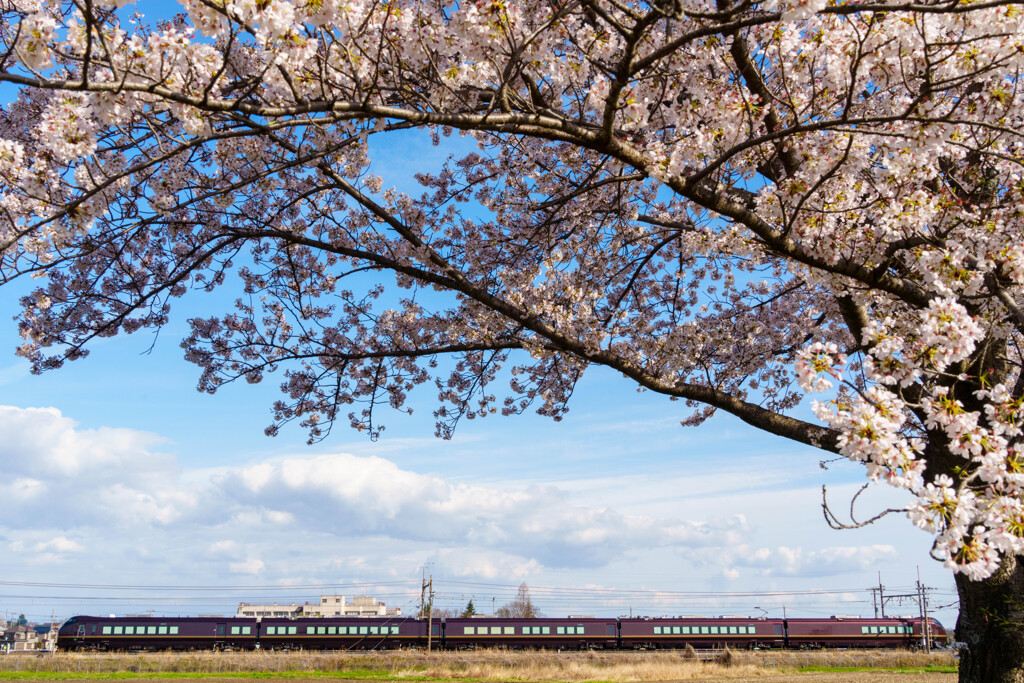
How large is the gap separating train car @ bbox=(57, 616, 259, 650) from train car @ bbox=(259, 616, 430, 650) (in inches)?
43.4

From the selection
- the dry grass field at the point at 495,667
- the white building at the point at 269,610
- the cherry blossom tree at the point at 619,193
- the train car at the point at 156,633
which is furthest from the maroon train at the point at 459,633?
the white building at the point at 269,610

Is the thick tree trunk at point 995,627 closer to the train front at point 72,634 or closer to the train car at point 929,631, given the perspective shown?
the train car at point 929,631

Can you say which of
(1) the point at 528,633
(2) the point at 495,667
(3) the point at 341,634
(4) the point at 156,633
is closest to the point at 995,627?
(2) the point at 495,667

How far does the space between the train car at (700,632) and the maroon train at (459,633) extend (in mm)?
52

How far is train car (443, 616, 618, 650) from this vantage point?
3688 centimetres

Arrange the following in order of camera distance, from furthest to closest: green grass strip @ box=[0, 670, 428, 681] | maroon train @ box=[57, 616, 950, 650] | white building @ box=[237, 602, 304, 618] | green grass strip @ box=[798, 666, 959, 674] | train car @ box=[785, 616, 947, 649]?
1. white building @ box=[237, 602, 304, 618]
2. train car @ box=[785, 616, 947, 649]
3. maroon train @ box=[57, 616, 950, 650]
4. green grass strip @ box=[798, 666, 959, 674]
5. green grass strip @ box=[0, 670, 428, 681]

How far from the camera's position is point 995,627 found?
7344mm

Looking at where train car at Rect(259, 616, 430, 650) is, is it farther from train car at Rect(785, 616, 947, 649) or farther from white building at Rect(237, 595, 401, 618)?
white building at Rect(237, 595, 401, 618)

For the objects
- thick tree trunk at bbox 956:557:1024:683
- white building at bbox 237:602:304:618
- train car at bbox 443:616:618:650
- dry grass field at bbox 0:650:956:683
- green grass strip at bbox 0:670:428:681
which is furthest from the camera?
white building at bbox 237:602:304:618

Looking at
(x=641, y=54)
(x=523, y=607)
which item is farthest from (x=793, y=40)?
(x=523, y=607)

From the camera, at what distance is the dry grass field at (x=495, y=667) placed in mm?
24938

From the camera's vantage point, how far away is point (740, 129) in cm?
575

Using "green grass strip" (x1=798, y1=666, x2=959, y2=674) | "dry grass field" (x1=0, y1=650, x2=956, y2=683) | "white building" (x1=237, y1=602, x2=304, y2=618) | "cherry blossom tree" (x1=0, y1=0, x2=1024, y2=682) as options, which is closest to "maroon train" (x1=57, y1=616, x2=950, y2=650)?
"dry grass field" (x1=0, y1=650, x2=956, y2=683)

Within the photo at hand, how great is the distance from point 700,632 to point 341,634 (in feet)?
62.3
